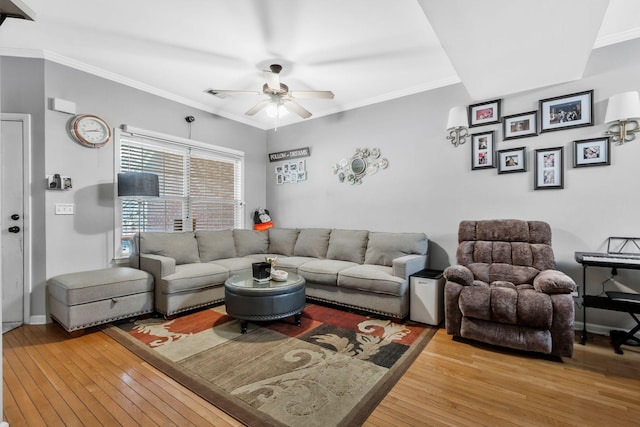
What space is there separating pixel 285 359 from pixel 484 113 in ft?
10.9

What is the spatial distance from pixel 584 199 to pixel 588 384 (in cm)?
172

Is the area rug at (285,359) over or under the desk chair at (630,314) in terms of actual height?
under

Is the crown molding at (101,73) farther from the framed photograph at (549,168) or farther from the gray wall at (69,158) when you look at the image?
the framed photograph at (549,168)

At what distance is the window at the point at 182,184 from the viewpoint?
12.3 feet

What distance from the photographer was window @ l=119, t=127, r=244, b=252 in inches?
148

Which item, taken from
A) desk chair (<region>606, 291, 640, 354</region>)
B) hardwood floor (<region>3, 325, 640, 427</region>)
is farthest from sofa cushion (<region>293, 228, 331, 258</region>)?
desk chair (<region>606, 291, 640, 354</region>)

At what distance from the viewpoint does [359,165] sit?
436 cm

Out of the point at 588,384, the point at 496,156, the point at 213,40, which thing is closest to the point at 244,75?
the point at 213,40

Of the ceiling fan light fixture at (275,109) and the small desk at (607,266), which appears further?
the ceiling fan light fixture at (275,109)

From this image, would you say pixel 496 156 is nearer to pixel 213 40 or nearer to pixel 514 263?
pixel 514 263

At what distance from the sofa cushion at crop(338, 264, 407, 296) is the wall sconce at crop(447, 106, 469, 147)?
5.82ft

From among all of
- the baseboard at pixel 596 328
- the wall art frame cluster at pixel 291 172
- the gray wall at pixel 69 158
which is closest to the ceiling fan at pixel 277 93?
the gray wall at pixel 69 158

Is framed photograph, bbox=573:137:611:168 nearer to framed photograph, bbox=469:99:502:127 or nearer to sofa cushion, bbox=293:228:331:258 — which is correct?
framed photograph, bbox=469:99:502:127

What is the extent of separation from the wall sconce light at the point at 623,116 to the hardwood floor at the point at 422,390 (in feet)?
6.12
